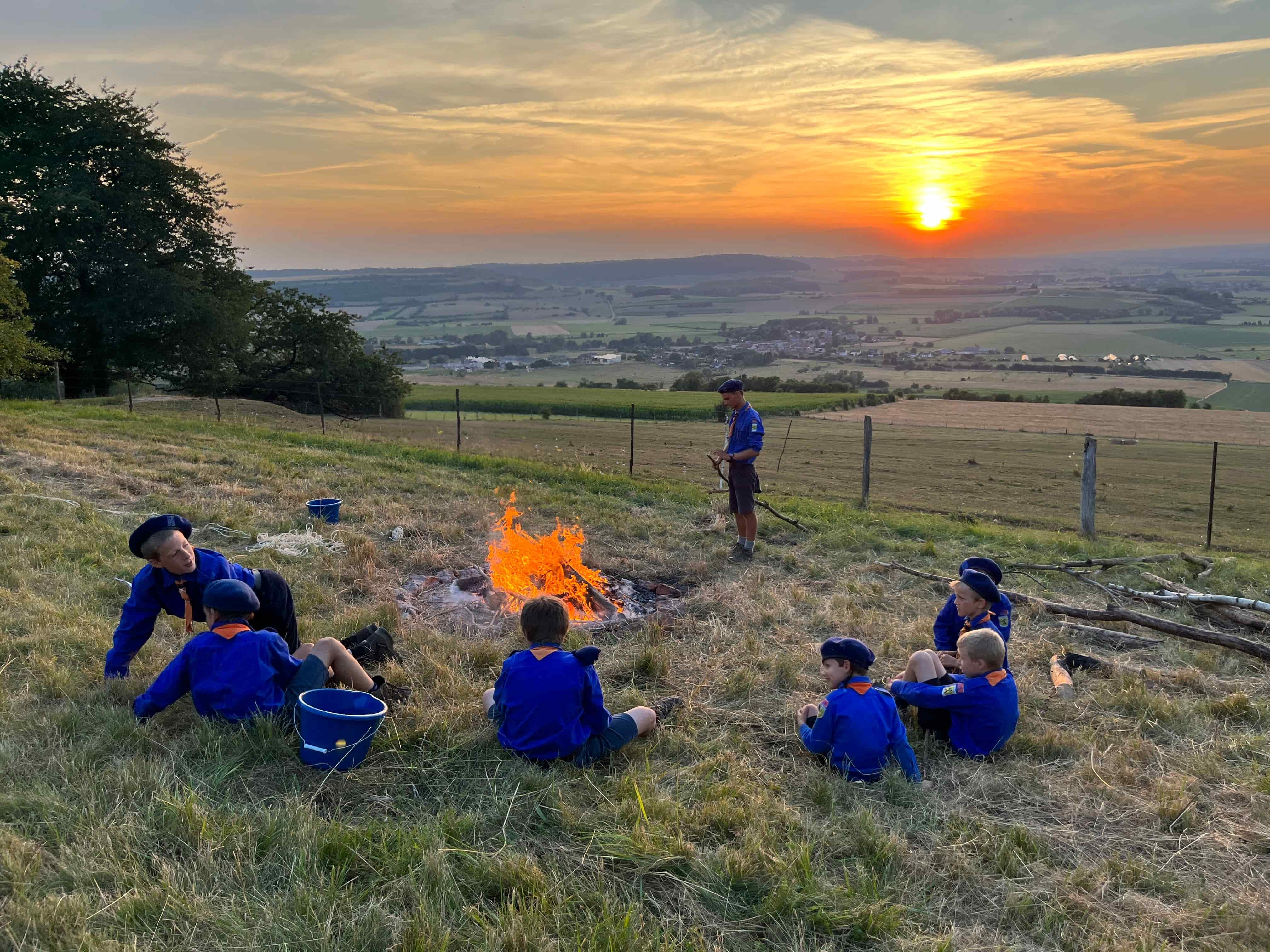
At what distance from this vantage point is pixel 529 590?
6.66m

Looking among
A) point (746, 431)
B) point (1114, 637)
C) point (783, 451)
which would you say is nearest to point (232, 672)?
point (746, 431)

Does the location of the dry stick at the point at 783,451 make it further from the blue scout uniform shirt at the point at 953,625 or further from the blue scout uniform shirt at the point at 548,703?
the blue scout uniform shirt at the point at 548,703

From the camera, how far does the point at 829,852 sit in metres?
3.28

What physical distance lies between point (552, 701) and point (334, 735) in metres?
1.02

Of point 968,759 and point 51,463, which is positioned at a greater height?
point 51,463

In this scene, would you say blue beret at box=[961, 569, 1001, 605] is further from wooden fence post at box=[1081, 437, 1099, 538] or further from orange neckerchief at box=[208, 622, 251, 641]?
wooden fence post at box=[1081, 437, 1099, 538]

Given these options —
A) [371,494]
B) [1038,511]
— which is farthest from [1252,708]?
[1038,511]

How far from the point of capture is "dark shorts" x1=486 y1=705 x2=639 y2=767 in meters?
3.94

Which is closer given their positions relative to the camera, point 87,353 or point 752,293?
point 87,353

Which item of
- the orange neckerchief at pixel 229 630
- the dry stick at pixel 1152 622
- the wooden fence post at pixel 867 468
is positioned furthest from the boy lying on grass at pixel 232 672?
the wooden fence post at pixel 867 468

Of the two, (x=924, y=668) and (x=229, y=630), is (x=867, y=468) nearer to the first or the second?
(x=924, y=668)

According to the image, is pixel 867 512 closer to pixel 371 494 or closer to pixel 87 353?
pixel 371 494

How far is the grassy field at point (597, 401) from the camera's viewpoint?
3669 centimetres

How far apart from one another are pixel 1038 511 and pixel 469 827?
564 inches
